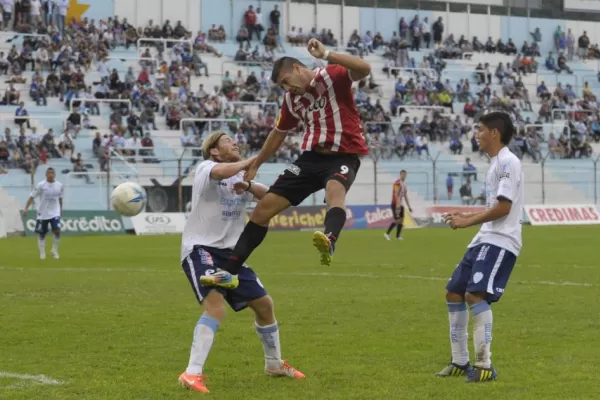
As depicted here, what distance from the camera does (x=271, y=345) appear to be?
962 centimetres

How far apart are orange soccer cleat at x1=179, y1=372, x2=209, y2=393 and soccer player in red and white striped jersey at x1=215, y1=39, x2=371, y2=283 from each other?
1.13 meters

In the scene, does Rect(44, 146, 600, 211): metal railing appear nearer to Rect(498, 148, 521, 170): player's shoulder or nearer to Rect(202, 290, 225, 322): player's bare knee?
Rect(202, 290, 225, 322): player's bare knee

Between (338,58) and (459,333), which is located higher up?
(338,58)

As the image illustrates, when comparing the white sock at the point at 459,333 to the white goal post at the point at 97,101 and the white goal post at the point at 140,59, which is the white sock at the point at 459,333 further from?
the white goal post at the point at 140,59

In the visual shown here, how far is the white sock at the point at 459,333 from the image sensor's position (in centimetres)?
941

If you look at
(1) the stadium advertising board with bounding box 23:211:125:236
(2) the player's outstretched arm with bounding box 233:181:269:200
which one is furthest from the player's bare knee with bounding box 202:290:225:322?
(1) the stadium advertising board with bounding box 23:211:125:236

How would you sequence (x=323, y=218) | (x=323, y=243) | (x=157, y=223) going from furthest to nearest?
(x=323, y=218), (x=157, y=223), (x=323, y=243)

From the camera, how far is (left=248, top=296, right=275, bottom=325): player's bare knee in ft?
31.3

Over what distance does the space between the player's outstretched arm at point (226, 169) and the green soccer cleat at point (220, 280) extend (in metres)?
0.81

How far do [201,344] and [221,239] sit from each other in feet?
3.20

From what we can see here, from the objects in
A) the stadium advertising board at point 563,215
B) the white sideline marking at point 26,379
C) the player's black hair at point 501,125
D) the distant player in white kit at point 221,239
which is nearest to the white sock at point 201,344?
the distant player in white kit at point 221,239

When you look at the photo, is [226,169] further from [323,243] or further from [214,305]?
[214,305]

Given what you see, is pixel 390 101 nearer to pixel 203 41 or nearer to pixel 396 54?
pixel 396 54

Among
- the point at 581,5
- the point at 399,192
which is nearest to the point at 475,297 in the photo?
the point at 399,192
